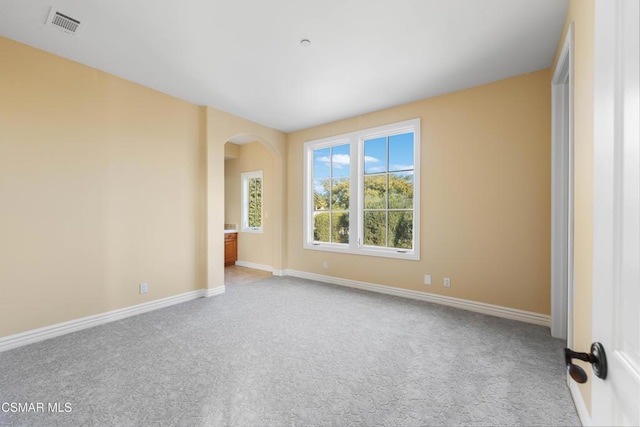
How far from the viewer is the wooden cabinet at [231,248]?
6.16 m

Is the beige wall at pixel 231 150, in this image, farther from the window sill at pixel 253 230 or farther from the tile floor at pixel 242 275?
the tile floor at pixel 242 275

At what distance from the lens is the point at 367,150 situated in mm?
4336

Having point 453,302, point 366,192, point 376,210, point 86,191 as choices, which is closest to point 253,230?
point 366,192

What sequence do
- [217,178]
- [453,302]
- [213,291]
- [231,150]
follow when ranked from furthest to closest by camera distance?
[231,150]
[217,178]
[213,291]
[453,302]

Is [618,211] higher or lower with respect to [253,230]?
higher

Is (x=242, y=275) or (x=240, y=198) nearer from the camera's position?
(x=242, y=275)

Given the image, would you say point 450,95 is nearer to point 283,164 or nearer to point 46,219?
point 283,164

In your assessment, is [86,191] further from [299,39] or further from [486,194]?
[486,194]

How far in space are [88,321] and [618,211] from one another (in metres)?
3.97

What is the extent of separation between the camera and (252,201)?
629cm

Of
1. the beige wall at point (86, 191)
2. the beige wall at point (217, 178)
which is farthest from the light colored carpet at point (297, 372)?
the beige wall at point (217, 178)

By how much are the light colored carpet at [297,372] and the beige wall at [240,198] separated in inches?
107

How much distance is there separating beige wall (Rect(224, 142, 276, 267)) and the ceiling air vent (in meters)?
3.50

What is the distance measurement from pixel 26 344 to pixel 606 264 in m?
3.92
